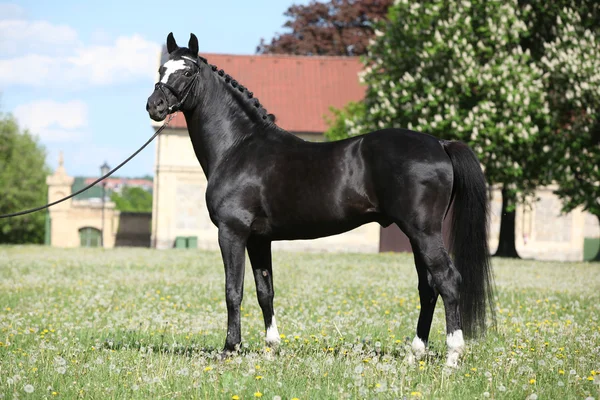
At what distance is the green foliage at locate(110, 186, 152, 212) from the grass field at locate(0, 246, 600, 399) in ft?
246

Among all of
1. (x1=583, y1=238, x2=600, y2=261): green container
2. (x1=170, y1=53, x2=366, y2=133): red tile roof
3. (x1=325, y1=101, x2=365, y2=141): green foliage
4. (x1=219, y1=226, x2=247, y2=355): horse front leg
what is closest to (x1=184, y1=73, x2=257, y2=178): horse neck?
(x1=219, y1=226, x2=247, y2=355): horse front leg

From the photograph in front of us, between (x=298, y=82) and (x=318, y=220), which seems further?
(x=298, y=82)

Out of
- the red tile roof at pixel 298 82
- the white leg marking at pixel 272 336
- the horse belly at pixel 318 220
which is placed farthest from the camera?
the red tile roof at pixel 298 82

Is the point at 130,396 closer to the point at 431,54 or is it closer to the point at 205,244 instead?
the point at 431,54

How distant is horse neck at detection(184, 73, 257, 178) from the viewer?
7852mm

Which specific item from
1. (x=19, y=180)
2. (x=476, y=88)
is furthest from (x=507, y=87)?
(x=19, y=180)

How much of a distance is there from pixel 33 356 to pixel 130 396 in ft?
5.90

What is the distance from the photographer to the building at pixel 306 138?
147ft

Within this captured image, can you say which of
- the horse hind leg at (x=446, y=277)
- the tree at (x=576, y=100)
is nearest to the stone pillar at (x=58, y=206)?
the tree at (x=576, y=100)

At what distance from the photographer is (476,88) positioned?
2877 cm

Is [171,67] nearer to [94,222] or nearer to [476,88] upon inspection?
[476,88]

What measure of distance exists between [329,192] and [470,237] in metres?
1.53

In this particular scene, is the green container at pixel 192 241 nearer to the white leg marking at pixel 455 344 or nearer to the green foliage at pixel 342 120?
the green foliage at pixel 342 120

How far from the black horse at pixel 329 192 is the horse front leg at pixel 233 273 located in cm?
1
